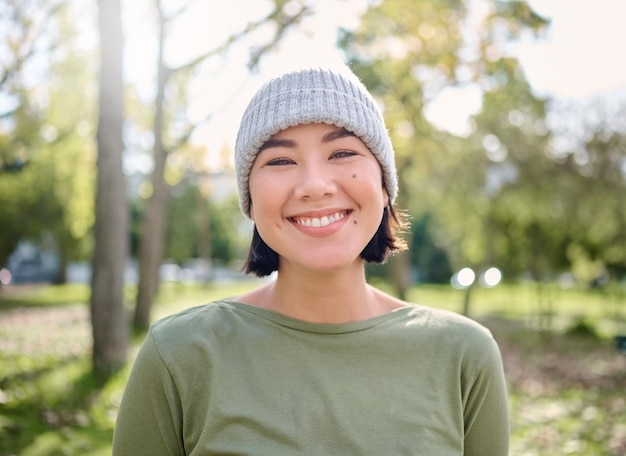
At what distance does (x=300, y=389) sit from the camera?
1.76 m

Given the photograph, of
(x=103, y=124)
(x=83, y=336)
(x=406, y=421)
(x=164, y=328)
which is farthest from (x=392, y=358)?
(x=83, y=336)

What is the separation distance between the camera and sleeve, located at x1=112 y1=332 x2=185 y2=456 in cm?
174

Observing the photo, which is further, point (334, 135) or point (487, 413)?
point (487, 413)

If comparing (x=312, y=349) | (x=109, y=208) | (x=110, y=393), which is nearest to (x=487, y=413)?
(x=312, y=349)

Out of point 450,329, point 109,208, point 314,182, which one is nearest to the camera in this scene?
point 314,182

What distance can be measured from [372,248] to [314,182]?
1.74 feet

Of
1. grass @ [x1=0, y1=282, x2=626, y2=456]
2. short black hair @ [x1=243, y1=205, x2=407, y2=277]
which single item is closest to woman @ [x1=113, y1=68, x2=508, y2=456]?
short black hair @ [x1=243, y1=205, x2=407, y2=277]

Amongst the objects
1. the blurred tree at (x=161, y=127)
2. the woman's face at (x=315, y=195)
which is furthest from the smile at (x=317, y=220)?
the blurred tree at (x=161, y=127)

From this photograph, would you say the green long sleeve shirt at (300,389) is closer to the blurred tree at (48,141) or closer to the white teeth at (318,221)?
the white teeth at (318,221)

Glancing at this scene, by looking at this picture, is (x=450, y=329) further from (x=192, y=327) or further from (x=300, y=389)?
(x=192, y=327)

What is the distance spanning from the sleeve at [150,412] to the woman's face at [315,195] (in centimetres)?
45

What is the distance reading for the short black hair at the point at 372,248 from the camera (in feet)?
6.93

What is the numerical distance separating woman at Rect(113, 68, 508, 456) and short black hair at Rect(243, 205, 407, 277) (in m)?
0.17

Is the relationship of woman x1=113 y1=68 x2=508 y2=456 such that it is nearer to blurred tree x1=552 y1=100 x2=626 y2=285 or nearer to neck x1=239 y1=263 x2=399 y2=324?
neck x1=239 y1=263 x2=399 y2=324
